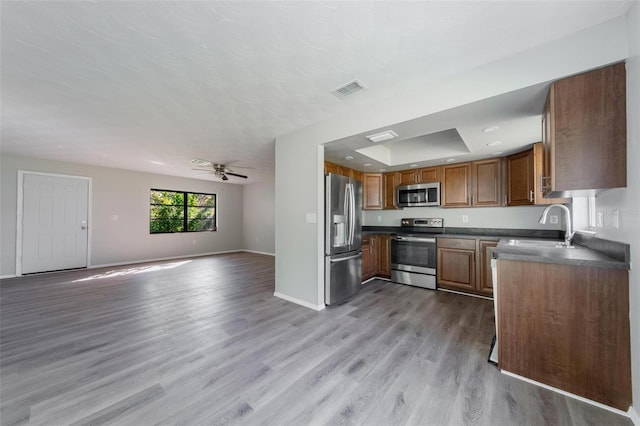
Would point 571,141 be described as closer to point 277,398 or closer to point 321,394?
point 321,394

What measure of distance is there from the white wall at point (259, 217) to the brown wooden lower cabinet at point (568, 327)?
6530 millimetres

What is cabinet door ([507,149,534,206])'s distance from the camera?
3.24m

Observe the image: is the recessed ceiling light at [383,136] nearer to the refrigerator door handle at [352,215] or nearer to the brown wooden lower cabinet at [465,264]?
the refrigerator door handle at [352,215]

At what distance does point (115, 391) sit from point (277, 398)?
3.72 feet

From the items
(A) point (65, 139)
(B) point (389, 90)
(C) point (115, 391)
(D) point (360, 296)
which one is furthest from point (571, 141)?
(A) point (65, 139)

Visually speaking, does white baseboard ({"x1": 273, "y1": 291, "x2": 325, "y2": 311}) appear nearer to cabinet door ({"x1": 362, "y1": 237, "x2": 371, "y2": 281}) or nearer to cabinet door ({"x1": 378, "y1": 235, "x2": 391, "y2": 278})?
cabinet door ({"x1": 362, "y1": 237, "x2": 371, "y2": 281})

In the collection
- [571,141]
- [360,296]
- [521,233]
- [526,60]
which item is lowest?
[360,296]

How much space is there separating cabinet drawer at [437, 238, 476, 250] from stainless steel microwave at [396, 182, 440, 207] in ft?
2.27

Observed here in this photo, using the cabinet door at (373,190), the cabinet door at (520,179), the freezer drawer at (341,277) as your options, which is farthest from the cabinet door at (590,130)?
the cabinet door at (373,190)

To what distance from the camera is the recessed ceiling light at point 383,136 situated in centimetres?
264

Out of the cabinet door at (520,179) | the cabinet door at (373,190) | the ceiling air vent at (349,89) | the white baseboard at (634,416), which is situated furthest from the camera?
the cabinet door at (373,190)

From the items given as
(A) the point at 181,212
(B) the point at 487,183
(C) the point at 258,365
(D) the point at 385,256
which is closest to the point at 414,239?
(D) the point at 385,256

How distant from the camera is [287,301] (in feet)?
11.1

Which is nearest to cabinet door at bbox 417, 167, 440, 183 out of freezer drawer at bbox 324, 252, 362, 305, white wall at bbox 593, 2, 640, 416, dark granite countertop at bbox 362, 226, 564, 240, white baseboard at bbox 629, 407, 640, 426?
dark granite countertop at bbox 362, 226, 564, 240
